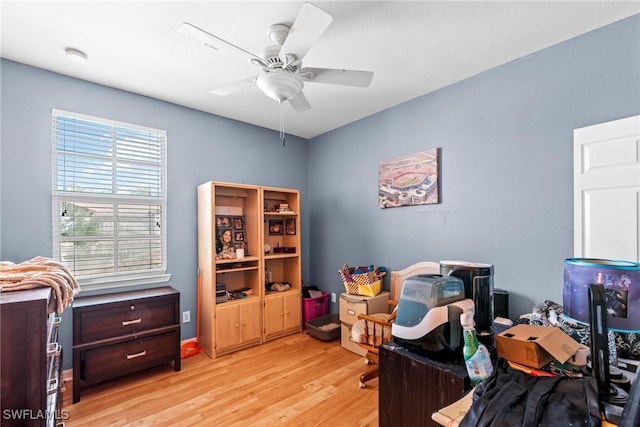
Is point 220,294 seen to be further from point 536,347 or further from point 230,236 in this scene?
point 536,347

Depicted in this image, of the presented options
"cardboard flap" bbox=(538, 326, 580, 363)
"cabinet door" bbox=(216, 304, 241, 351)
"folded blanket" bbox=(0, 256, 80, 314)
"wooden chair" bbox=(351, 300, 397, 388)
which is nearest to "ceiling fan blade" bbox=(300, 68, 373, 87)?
"cardboard flap" bbox=(538, 326, 580, 363)

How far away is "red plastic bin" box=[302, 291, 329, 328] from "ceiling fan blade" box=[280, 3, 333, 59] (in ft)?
9.50

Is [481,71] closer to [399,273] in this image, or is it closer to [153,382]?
[399,273]

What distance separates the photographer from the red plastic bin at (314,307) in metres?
3.75

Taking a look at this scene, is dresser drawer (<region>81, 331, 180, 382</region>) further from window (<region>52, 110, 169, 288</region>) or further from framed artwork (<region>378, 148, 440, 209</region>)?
framed artwork (<region>378, 148, 440, 209</region>)

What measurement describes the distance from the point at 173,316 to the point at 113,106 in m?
2.05

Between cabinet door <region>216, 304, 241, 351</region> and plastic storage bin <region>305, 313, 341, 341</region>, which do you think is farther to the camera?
plastic storage bin <region>305, 313, 341, 341</region>

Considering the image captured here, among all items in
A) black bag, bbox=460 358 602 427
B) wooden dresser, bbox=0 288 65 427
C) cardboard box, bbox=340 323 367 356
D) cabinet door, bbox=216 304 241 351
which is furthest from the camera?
cardboard box, bbox=340 323 367 356

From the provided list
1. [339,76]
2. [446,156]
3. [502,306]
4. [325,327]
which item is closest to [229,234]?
[325,327]

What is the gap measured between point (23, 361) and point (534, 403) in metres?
1.72

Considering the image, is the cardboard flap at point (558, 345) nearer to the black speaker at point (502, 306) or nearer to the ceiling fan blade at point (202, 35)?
the black speaker at point (502, 306)

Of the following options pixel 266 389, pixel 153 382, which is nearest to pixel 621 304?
pixel 266 389

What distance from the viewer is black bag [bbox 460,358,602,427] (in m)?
0.84

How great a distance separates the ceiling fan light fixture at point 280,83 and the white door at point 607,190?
1957mm
